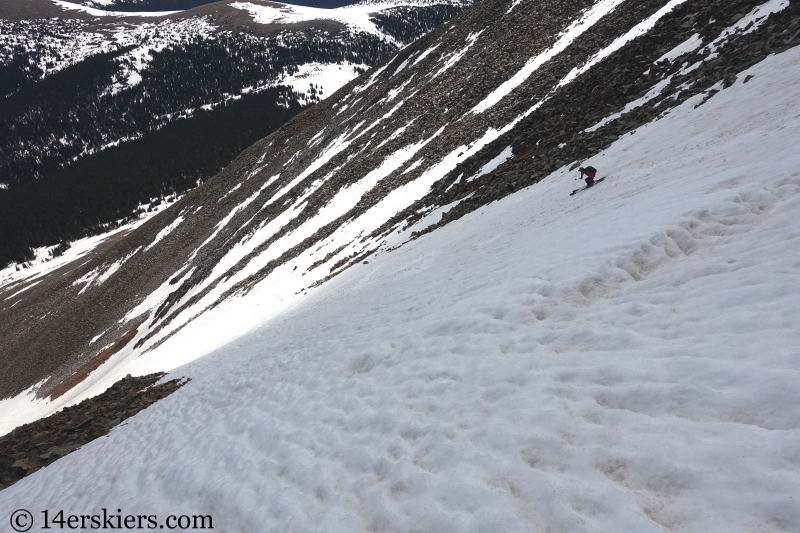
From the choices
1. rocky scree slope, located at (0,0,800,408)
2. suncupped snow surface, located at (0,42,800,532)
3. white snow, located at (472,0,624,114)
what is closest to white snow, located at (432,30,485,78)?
rocky scree slope, located at (0,0,800,408)

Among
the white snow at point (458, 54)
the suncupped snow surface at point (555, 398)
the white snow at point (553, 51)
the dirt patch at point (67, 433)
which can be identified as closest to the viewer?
the suncupped snow surface at point (555, 398)

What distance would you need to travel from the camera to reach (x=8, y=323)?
61.2 metres

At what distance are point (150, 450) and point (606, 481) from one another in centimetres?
889

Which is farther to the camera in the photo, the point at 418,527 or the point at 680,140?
the point at 680,140

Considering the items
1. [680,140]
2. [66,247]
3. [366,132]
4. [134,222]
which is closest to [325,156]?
[366,132]

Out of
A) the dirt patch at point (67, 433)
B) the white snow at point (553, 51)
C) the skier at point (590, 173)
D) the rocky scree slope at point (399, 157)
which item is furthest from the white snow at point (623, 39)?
the dirt patch at point (67, 433)

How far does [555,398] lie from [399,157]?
3150 centimetres

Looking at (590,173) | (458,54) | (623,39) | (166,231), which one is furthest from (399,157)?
(166,231)

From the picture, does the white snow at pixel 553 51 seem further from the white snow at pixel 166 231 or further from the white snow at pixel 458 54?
the white snow at pixel 166 231

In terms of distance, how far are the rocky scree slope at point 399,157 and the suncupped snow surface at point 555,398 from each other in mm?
7423

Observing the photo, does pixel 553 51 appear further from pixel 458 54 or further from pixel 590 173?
pixel 590 173

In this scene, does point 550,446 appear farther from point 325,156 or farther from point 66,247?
point 66,247

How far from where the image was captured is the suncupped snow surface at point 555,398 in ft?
10.3

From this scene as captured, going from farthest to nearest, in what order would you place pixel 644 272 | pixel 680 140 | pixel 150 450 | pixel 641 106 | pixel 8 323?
pixel 8 323
pixel 641 106
pixel 680 140
pixel 150 450
pixel 644 272
